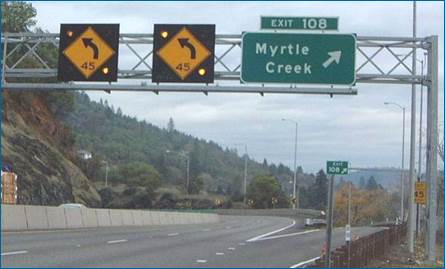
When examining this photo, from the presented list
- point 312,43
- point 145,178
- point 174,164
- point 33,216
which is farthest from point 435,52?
point 174,164

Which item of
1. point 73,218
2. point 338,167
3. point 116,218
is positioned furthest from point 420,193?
point 116,218

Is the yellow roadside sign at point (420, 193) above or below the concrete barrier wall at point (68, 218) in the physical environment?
above

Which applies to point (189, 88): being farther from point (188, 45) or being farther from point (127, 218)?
point (127, 218)

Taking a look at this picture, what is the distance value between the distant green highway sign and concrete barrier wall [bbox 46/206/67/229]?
14.0m

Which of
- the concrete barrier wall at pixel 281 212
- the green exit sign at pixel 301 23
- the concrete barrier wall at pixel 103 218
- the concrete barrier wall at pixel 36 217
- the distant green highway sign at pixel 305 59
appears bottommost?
the concrete barrier wall at pixel 281 212

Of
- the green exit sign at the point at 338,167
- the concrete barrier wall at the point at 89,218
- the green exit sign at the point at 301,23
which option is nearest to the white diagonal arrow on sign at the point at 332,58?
the green exit sign at the point at 301,23

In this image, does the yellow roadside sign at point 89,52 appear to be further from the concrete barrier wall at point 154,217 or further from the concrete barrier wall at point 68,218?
the concrete barrier wall at point 154,217

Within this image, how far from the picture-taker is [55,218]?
31594mm

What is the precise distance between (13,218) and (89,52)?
9371 mm

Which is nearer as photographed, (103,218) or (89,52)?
(89,52)

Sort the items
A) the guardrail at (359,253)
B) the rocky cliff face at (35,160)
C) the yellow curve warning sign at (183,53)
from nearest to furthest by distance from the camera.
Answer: the guardrail at (359,253) → the yellow curve warning sign at (183,53) → the rocky cliff face at (35,160)

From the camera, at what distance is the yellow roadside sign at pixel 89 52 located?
21.2 meters

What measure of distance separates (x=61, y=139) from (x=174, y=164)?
11939 cm

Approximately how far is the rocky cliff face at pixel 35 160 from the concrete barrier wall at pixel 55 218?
14.7m
